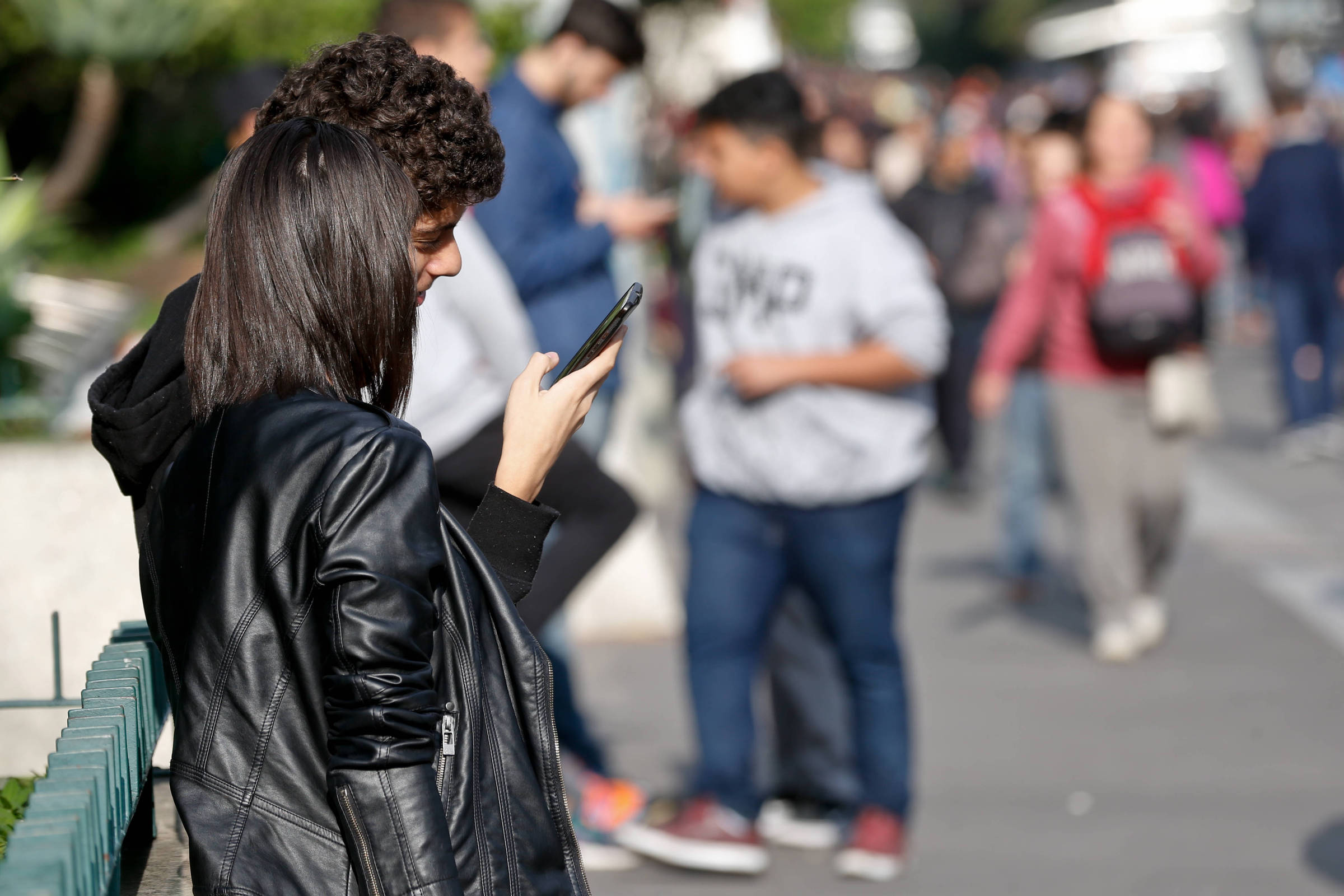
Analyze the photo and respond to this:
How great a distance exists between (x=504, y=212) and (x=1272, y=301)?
8.50 metres

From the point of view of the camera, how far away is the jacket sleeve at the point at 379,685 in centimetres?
175

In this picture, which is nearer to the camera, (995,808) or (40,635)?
(40,635)

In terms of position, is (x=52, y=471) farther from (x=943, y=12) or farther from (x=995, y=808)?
(x=943, y=12)

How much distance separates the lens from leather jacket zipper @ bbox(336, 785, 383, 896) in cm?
177

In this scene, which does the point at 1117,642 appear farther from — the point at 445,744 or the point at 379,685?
the point at 379,685

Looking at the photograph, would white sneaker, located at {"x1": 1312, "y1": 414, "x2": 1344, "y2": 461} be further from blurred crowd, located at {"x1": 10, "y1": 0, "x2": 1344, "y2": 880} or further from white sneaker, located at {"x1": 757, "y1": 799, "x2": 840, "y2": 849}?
white sneaker, located at {"x1": 757, "y1": 799, "x2": 840, "y2": 849}

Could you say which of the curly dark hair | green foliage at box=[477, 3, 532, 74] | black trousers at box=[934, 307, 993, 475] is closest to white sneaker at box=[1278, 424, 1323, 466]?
black trousers at box=[934, 307, 993, 475]

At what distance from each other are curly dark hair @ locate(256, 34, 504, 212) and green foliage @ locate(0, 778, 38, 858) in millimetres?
941

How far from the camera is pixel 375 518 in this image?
1778 millimetres

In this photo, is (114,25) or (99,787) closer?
(99,787)

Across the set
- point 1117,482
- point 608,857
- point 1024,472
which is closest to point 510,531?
point 608,857

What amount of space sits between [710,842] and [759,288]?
1513 millimetres

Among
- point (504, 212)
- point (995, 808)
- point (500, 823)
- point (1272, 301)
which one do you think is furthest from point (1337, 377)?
point (500, 823)

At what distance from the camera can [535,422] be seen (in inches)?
88.6
